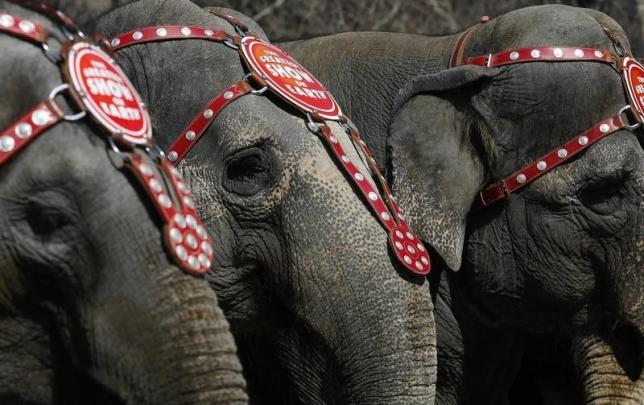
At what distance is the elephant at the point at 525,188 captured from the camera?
435cm

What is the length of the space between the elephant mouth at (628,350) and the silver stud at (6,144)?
2306 mm

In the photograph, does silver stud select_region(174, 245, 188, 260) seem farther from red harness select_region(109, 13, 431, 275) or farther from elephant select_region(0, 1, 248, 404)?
red harness select_region(109, 13, 431, 275)

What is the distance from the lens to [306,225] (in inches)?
138

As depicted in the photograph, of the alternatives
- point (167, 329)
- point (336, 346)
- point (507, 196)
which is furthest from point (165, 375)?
point (507, 196)

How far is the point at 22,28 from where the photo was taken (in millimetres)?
2707

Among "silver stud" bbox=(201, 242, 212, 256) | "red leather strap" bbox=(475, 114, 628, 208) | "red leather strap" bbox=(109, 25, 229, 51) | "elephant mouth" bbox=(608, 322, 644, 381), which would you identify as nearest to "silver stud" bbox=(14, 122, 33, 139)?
"silver stud" bbox=(201, 242, 212, 256)

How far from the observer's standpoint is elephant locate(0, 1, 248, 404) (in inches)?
101

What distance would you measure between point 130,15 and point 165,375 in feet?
4.58

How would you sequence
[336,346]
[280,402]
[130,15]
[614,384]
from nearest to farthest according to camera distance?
[336,346] → [130,15] → [280,402] → [614,384]

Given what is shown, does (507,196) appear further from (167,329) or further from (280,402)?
(167,329)

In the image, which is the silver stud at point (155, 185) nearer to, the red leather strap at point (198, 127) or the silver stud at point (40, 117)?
the silver stud at point (40, 117)

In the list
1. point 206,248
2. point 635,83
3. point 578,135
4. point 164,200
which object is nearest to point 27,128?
point 164,200

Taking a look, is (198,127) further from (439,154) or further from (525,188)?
(525,188)

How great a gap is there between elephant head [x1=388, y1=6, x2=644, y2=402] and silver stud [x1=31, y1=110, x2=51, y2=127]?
1.84 meters
